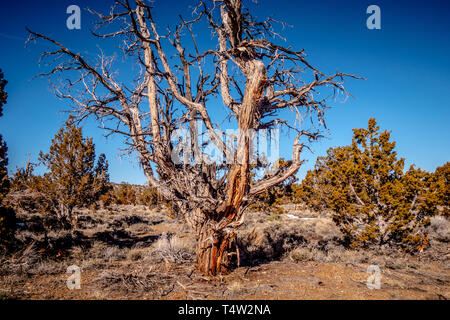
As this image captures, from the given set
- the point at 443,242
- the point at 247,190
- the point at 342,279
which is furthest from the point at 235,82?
the point at 443,242

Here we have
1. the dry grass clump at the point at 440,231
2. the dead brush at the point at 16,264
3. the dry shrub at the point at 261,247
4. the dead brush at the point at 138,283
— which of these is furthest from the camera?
the dry grass clump at the point at 440,231

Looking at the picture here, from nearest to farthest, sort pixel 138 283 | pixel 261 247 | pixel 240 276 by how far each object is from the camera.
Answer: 1. pixel 138 283
2. pixel 240 276
3. pixel 261 247

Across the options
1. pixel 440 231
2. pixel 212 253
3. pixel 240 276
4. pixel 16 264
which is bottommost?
pixel 440 231

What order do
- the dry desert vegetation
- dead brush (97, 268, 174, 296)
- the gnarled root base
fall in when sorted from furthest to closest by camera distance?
1. the gnarled root base
2. dead brush (97, 268, 174, 296)
3. the dry desert vegetation

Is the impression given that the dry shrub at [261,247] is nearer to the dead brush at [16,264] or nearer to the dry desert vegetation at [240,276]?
the dry desert vegetation at [240,276]

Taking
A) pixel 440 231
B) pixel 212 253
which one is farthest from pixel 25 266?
pixel 440 231

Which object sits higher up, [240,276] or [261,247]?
[240,276]

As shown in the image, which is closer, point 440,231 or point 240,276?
point 240,276

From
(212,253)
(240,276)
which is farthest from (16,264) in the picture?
(240,276)

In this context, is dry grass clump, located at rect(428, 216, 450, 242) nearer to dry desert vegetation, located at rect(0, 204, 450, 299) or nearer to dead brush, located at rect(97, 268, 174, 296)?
dry desert vegetation, located at rect(0, 204, 450, 299)

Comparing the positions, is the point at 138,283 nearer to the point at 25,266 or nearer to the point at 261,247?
the point at 25,266

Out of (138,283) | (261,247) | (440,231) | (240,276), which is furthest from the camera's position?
(440,231)

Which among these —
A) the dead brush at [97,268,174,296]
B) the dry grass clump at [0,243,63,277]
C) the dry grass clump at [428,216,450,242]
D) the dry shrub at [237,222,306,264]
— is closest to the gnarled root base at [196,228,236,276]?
the dead brush at [97,268,174,296]

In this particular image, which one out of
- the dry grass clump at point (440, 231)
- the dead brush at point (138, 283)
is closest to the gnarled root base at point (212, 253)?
the dead brush at point (138, 283)
